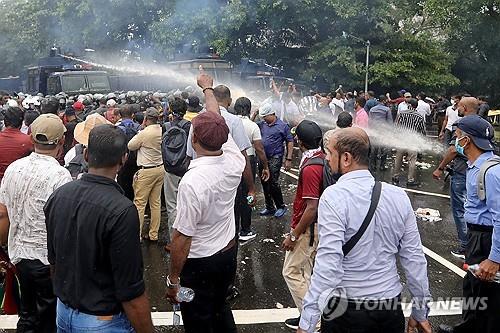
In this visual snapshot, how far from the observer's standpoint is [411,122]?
36.2 feet

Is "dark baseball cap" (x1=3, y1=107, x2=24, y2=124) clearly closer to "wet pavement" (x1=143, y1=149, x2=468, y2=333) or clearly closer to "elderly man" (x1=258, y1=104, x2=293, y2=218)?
"wet pavement" (x1=143, y1=149, x2=468, y2=333)

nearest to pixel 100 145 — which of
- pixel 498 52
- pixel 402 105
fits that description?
pixel 402 105

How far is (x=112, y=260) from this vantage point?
2.33 meters

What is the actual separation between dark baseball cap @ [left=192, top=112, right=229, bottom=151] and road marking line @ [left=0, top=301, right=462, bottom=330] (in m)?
2.02

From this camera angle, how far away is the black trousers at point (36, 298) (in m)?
3.31

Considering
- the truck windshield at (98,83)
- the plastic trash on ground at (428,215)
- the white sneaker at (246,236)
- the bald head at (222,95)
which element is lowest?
the plastic trash on ground at (428,215)

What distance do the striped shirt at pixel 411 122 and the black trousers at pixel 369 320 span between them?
8977 mm

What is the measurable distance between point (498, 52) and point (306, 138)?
25426 millimetres

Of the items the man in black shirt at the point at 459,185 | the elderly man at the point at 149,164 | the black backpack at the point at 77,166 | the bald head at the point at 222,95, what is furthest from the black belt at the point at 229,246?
the man in black shirt at the point at 459,185

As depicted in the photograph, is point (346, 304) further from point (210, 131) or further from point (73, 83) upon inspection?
point (73, 83)

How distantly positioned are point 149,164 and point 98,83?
544 inches

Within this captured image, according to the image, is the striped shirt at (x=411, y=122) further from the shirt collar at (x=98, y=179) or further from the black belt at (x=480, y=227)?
the shirt collar at (x=98, y=179)

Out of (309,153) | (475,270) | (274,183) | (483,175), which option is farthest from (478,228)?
(274,183)

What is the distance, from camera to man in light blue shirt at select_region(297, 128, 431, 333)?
249 centimetres
